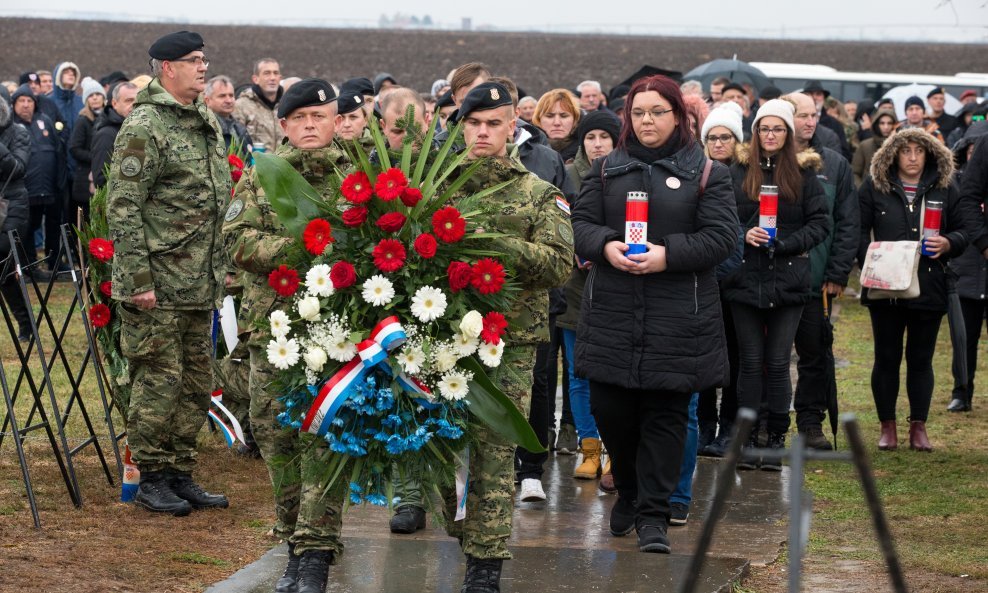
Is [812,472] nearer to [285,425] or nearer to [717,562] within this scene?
[717,562]

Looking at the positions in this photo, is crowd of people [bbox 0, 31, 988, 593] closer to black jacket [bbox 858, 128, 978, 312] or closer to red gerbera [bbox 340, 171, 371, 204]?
black jacket [bbox 858, 128, 978, 312]

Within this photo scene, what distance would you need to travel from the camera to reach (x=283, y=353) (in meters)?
4.85

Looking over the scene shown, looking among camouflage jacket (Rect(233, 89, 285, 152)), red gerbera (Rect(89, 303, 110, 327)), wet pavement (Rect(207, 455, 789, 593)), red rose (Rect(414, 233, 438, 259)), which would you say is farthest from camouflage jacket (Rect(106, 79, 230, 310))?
camouflage jacket (Rect(233, 89, 285, 152))

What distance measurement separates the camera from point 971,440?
904 cm

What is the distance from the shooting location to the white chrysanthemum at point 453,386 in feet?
15.7

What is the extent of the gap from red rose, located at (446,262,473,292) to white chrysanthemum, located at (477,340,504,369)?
0.25 metres

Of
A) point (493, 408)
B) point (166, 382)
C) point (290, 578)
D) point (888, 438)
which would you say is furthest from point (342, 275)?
point (888, 438)

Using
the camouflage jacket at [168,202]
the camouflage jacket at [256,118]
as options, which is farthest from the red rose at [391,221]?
the camouflage jacket at [256,118]

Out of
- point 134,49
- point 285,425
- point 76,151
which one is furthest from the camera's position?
point 134,49

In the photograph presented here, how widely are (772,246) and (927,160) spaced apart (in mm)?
1610

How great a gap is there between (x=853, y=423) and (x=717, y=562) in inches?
110

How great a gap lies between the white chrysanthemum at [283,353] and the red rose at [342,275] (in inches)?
10.7

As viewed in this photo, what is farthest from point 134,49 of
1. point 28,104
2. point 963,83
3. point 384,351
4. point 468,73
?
point 384,351

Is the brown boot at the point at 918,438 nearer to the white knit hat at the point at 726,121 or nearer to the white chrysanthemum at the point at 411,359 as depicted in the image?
the white knit hat at the point at 726,121
